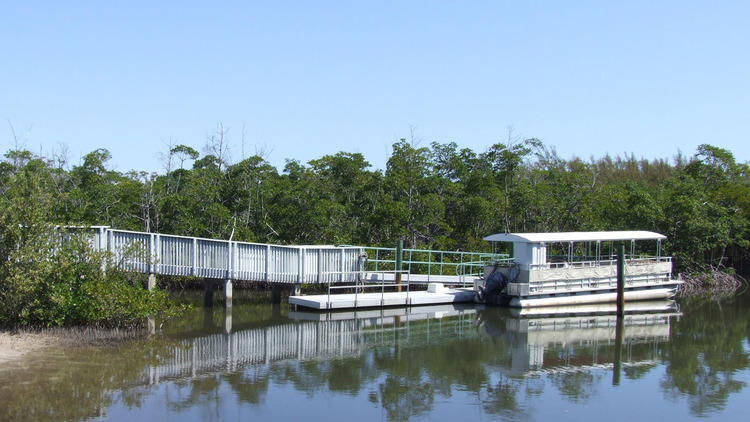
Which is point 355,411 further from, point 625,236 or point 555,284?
point 625,236

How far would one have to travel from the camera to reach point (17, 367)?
14578mm

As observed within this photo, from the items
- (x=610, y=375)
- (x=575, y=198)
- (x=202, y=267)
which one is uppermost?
(x=575, y=198)

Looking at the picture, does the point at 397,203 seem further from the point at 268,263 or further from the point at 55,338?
the point at 55,338

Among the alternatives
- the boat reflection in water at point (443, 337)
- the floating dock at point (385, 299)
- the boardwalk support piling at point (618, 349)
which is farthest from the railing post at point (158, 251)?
the boardwalk support piling at point (618, 349)

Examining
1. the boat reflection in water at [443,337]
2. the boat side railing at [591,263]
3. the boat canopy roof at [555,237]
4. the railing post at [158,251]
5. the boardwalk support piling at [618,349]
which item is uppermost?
the boat canopy roof at [555,237]

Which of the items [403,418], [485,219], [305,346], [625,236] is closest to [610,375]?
[403,418]

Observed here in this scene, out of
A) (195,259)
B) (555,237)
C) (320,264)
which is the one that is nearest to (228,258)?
(195,259)

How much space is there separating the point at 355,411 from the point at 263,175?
21474mm

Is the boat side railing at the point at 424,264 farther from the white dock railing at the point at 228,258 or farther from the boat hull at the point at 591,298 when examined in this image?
the white dock railing at the point at 228,258

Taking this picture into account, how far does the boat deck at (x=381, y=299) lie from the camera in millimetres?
24016

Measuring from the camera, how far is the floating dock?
2403cm

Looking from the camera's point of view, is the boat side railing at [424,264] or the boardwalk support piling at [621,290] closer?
the boardwalk support piling at [621,290]

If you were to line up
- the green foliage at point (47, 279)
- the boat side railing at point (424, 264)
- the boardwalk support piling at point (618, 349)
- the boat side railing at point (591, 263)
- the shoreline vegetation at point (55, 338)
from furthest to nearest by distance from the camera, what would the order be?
the boat side railing at point (424, 264) → the boat side railing at point (591, 263) → the green foliage at point (47, 279) → the shoreline vegetation at point (55, 338) → the boardwalk support piling at point (618, 349)

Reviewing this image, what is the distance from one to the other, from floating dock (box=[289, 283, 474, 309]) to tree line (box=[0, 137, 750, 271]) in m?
5.24
